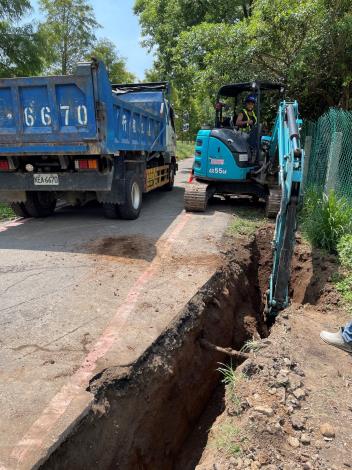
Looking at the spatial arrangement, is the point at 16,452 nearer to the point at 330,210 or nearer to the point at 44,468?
the point at 44,468

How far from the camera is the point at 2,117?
22.1 ft

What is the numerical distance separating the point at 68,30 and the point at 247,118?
65.3 feet

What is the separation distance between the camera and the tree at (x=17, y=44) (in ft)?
47.3

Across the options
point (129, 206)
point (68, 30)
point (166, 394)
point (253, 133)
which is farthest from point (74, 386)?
point (68, 30)

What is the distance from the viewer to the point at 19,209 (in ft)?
28.0

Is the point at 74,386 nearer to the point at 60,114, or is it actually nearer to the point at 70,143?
the point at 70,143

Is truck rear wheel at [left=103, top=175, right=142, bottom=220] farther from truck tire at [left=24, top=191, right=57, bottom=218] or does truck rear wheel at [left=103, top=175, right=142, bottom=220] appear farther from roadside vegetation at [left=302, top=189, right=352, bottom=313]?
roadside vegetation at [left=302, top=189, right=352, bottom=313]

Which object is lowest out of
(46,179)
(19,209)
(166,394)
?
(166,394)

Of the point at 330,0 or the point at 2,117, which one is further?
the point at 330,0

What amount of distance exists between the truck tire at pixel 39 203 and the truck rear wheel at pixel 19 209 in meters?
0.08

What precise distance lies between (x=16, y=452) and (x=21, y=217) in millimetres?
7089

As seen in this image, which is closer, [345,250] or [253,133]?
[345,250]

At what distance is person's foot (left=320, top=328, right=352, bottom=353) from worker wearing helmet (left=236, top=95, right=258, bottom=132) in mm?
5998

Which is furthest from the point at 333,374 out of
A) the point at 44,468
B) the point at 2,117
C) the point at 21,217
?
the point at 21,217
